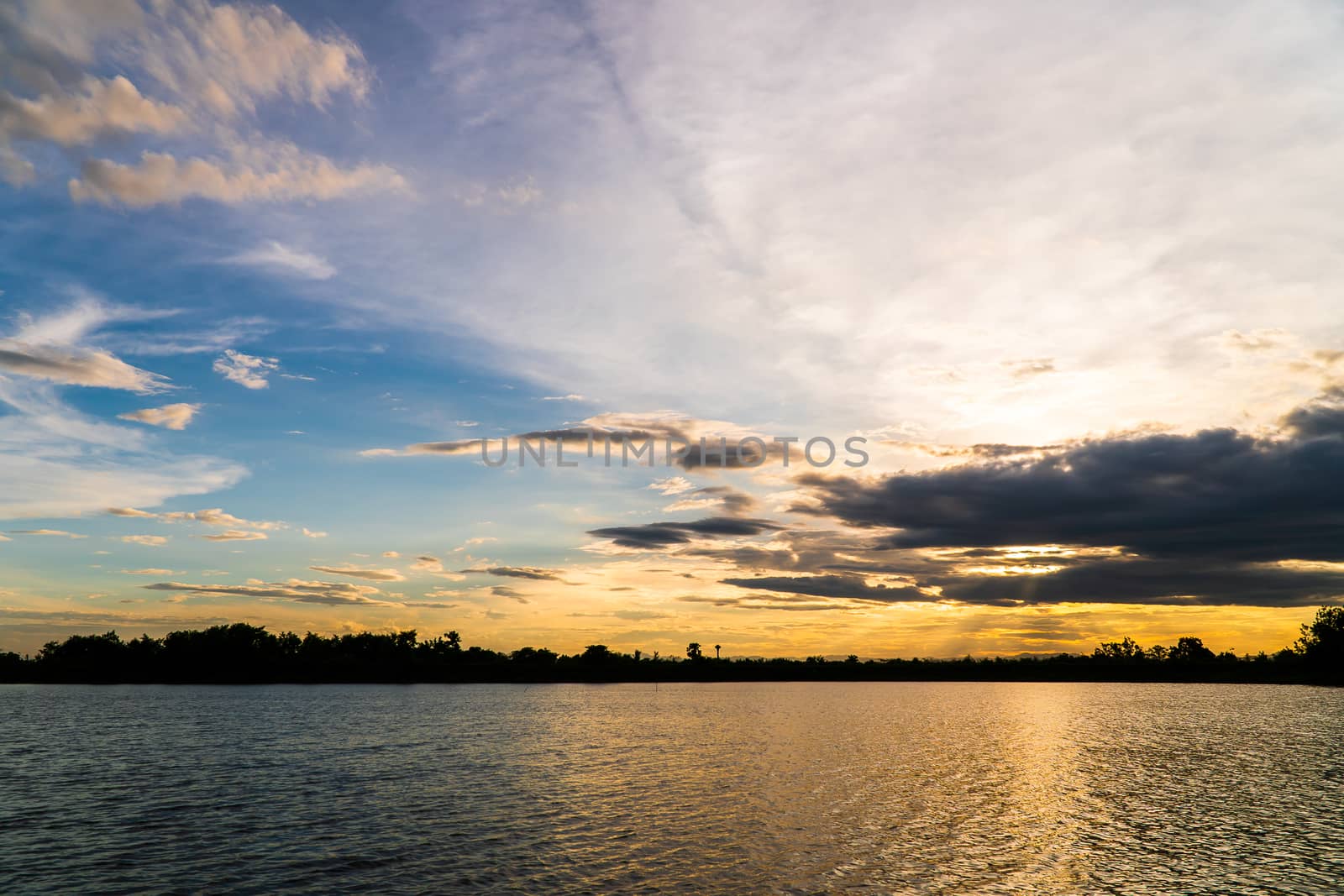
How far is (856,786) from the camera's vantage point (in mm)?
59688

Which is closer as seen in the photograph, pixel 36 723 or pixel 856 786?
pixel 856 786

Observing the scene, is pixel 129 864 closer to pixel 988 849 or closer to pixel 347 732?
pixel 988 849

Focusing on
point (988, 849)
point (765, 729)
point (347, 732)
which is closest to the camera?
point (988, 849)

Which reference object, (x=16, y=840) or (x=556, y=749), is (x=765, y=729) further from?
(x=16, y=840)

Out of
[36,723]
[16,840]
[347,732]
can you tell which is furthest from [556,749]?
[36,723]

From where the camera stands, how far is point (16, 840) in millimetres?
39938

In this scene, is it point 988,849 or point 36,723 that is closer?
point 988,849

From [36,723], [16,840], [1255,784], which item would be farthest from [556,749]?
[36,723]

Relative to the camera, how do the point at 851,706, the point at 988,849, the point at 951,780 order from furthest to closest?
the point at 851,706 → the point at 951,780 → the point at 988,849

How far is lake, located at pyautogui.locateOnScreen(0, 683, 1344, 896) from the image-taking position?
34.2 metres

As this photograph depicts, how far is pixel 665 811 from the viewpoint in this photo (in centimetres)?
4881

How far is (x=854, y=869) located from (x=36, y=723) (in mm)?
136024

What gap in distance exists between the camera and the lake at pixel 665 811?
34.2 meters

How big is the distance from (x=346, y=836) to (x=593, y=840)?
14030mm
